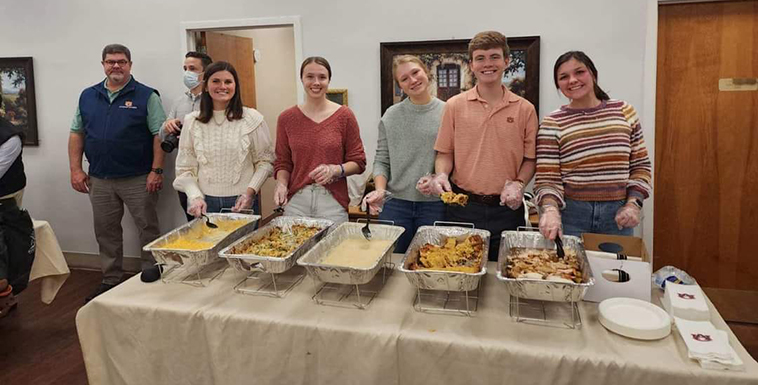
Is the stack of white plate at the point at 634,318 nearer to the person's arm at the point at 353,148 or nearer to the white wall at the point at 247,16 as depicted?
the person's arm at the point at 353,148

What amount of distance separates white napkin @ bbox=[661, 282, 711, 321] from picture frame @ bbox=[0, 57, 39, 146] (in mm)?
4438

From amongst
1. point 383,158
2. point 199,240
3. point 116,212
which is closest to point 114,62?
point 116,212

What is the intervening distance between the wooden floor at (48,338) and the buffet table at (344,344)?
44.2 inches

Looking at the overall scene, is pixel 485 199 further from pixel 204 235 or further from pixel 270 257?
pixel 204 235

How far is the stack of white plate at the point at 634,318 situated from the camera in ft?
4.23

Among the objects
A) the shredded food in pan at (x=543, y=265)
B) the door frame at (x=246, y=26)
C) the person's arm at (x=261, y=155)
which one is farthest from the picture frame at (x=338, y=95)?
the shredded food in pan at (x=543, y=265)

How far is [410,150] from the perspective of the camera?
2.22 meters

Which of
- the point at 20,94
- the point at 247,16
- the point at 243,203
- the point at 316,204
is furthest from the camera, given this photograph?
the point at 20,94

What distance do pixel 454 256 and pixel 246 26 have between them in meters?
2.61

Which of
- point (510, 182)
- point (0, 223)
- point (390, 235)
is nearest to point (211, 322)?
point (390, 235)

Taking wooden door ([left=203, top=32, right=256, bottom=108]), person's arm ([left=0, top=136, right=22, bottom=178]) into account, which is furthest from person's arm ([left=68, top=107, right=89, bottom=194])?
wooden door ([left=203, top=32, right=256, bottom=108])

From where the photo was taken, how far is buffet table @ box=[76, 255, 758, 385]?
1240 millimetres

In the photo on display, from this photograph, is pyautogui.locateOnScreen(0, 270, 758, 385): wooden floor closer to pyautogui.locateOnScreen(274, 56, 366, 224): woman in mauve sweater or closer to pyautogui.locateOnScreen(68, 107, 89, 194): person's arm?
pyautogui.locateOnScreen(68, 107, 89, 194): person's arm

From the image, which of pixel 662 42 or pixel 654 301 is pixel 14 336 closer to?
pixel 654 301
